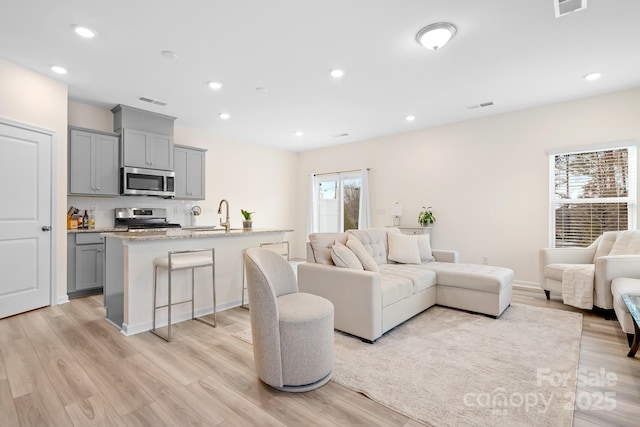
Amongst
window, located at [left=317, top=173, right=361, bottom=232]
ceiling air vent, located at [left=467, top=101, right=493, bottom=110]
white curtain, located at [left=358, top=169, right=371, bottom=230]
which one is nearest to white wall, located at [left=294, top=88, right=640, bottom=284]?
white curtain, located at [left=358, top=169, right=371, bottom=230]

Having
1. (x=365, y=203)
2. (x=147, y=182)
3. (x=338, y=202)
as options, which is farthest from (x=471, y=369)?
(x=338, y=202)

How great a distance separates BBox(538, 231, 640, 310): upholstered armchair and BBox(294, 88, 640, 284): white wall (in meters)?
0.62

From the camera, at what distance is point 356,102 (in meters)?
4.62

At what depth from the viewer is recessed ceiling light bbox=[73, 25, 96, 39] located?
279 centimetres

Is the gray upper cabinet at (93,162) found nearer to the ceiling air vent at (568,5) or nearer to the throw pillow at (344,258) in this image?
the throw pillow at (344,258)

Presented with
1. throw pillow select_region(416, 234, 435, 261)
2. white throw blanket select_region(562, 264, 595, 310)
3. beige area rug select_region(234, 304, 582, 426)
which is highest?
throw pillow select_region(416, 234, 435, 261)

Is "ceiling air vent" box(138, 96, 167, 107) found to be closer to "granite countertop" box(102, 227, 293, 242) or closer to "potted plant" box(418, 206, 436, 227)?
"granite countertop" box(102, 227, 293, 242)

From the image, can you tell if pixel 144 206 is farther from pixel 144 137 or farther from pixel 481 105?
pixel 481 105

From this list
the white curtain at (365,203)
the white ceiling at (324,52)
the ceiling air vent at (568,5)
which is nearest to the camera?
the ceiling air vent at (568,5)

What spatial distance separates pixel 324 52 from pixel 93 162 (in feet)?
12.1

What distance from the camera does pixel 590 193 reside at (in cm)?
443

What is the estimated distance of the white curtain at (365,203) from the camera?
6.71 metres

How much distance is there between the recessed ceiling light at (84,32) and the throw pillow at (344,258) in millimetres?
3009

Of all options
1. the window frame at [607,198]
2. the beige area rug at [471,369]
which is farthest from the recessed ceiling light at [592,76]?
the beige area rug at [471,369]
